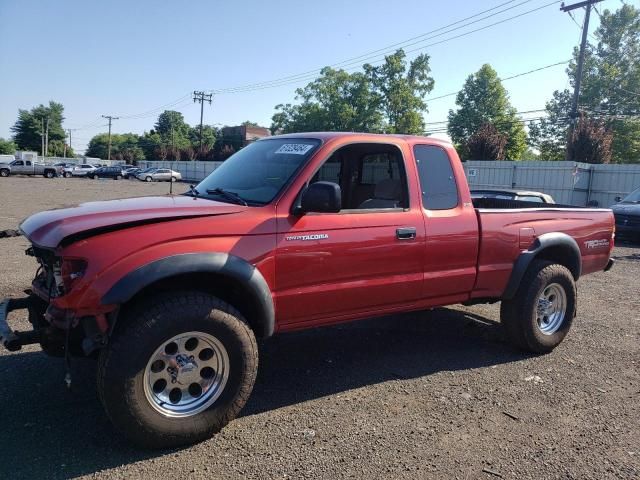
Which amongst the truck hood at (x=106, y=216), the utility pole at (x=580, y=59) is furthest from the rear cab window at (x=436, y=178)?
the utility pole at (x=580, y=59)

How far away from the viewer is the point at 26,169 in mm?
51062

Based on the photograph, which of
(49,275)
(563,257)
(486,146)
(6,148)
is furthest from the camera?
(6,148)

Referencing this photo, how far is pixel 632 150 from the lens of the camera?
165ft

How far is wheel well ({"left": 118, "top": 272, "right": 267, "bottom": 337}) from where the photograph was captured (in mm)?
3266

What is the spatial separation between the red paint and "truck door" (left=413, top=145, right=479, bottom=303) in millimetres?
10

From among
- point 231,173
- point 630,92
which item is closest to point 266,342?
point 231,173

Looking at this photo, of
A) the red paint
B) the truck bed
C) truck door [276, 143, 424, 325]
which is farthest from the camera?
the truck bed

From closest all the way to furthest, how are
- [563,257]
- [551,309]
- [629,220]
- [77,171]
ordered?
[551,309] → [563,257] → [629,220] → [77,171]

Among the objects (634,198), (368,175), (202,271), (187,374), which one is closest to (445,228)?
(368,175)

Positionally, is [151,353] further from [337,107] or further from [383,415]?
[337,107]

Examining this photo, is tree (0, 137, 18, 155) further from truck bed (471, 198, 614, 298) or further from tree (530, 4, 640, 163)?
truck bed (471, 198, 614, 298)

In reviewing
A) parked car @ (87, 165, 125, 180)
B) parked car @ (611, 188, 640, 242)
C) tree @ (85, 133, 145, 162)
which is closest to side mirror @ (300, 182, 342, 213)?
parked car @ (611, 188, 640, 242)

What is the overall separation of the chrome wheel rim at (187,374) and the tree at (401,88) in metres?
59.5

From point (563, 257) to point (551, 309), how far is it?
1.86 ft
